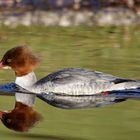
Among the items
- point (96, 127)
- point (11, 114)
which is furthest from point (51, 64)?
point (96, 127)

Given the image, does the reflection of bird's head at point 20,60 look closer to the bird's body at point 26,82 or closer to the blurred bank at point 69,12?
the bird's body at point 26,82

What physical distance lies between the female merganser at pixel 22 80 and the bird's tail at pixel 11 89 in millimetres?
68

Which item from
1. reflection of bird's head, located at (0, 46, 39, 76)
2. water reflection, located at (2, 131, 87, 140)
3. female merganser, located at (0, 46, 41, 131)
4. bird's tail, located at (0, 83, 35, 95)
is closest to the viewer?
water reflection, located at (2, 131, 87, 140)

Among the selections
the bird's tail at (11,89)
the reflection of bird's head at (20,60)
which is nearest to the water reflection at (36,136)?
the bird's tail at (11,89)

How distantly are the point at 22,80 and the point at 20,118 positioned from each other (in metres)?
2.26

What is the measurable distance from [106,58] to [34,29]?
4.84 m

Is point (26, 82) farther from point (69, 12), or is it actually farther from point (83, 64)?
point (69, 12)

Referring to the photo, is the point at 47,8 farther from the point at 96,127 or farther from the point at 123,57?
the point at 96,127

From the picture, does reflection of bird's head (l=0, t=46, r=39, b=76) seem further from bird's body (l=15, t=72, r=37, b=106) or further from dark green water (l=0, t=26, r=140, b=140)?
dark green water (l=0, t=26, r=140, b=140)

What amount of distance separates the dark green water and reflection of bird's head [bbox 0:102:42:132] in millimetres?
122

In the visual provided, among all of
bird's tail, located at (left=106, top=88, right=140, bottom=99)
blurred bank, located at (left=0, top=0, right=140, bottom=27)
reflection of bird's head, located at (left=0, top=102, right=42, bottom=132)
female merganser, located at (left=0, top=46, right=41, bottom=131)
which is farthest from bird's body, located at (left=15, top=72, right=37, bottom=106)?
blurred bank, located at (left=0, top=0, right=140, bottom=27)

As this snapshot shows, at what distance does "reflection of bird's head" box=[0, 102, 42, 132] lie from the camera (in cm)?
926

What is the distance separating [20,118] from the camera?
32.1ft

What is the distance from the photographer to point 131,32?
19078 millimetres
